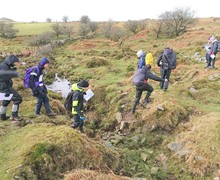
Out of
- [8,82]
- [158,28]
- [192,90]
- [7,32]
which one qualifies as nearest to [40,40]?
[7,32]

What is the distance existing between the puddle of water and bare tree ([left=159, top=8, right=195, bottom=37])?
28968mm

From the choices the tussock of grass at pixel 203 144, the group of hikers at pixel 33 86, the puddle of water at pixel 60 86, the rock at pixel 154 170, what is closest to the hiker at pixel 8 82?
the group of hikers at pixel 33 86

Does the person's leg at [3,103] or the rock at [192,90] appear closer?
the person's leg at [3,103]

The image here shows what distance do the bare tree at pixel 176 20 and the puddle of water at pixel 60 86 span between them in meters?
29.0

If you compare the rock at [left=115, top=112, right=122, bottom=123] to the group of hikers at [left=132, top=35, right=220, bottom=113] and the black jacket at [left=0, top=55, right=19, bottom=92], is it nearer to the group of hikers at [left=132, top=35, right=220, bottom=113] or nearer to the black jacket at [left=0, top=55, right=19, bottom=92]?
the group of hikers at [left=132, top=35, right=220, bottom=113]

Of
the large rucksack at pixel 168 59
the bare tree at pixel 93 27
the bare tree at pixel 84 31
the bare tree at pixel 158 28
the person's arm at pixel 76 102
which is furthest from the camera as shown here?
the bare tree at pixel 93 27

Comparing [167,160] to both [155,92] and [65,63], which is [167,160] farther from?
[65,63]

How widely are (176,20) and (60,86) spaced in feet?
110

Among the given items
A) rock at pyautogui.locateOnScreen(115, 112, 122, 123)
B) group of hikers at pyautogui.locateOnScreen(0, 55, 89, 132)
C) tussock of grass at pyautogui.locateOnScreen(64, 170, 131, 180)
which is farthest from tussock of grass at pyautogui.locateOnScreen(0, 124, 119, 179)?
rock at pyautogui.locateOnScreen(115, 112, 122, 123)

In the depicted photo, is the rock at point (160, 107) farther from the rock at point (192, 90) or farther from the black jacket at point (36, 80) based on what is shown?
the black jacket at point (36, 80)

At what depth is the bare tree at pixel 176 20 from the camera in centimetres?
4916

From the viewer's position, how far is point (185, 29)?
164 feet

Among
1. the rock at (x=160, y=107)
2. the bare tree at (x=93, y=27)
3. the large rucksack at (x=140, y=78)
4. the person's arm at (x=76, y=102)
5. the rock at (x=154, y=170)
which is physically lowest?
the rock at (x=154, y=170)

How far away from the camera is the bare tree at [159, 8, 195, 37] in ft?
161
